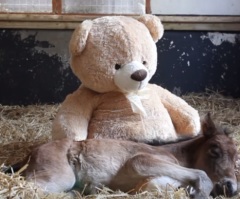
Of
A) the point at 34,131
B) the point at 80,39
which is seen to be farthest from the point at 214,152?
the point at 34,131

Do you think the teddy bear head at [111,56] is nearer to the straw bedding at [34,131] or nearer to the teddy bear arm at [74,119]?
the teddy bear arm at [74,119]

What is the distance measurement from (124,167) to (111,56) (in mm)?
546

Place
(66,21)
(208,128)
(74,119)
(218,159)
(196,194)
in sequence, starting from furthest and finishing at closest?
(66,21) < (74,119) < (208,128) < (218,159) < (196,194)

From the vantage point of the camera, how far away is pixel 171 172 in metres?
2.14

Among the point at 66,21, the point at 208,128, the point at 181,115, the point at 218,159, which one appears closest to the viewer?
the point at 218,159

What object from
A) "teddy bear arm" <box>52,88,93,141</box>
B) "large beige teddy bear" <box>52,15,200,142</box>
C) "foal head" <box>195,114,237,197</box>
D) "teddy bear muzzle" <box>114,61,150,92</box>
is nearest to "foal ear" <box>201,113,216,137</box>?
"foal head" <box>195,114,237,197</box>

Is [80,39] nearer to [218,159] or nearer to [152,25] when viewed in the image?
[152,25]

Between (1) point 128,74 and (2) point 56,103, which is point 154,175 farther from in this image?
(2) point 56,103

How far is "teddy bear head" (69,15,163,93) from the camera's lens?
249cm

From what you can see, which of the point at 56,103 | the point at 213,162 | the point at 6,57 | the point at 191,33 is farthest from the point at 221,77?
the point at 213,162

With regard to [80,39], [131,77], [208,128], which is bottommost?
[208,128]

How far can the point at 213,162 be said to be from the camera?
2277mm

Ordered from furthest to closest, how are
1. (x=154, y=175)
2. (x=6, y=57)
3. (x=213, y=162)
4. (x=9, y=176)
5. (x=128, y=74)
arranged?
(x=6, y=57) < (x=128, y=74) < (x=213, y=162) < (x=154, y=175) < (x=9, y=176)

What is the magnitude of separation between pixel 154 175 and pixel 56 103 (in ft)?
7.26
